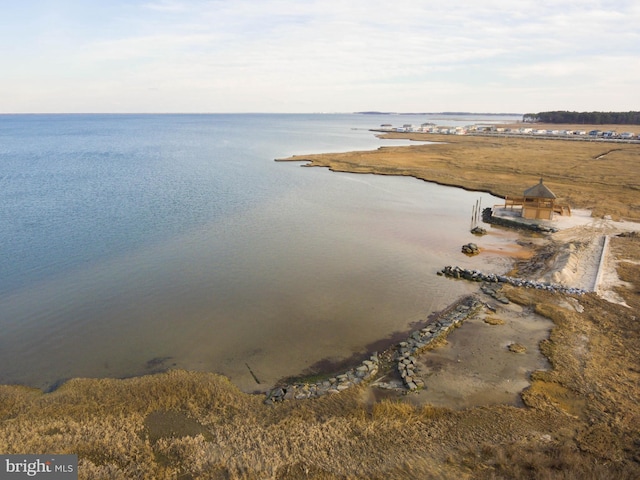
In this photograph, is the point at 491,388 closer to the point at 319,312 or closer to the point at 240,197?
the point at 319,312

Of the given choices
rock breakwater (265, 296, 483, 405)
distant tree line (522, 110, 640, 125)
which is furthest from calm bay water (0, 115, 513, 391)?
distant tree line (522, 110, 640, 125)

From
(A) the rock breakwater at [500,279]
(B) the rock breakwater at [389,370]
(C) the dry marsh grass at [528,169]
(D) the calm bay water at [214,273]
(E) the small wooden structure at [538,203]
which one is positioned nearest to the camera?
(B) the rock breakwater at [389,370]

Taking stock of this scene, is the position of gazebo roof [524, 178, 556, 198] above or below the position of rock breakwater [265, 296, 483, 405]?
above

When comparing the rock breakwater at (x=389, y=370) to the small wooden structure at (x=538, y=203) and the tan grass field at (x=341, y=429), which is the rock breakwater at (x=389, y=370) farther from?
the small wooden structure at (x=538, y=203)

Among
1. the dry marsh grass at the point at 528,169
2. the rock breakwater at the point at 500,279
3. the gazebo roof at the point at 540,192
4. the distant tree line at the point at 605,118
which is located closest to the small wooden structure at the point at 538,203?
the gazebo roof at the point at 540,192

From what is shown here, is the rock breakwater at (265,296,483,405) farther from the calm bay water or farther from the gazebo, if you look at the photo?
the gazebo

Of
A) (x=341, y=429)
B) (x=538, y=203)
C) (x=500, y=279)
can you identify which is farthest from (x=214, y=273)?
(x=538, y=203)
